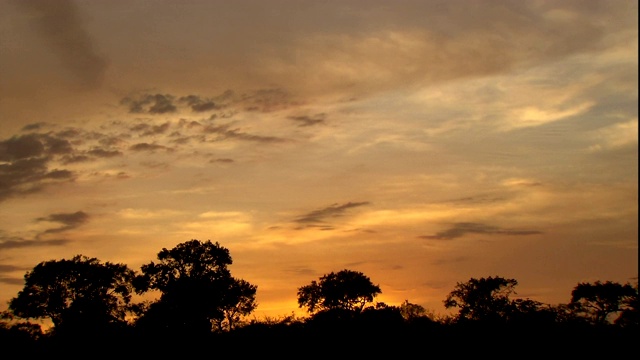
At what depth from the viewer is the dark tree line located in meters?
44.6

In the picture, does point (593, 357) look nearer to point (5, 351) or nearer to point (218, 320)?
point (5, 351)

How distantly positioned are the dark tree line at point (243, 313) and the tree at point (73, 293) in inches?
5.8

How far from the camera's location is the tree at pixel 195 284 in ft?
292

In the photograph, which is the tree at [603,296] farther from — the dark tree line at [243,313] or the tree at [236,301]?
the tree at [236,301]

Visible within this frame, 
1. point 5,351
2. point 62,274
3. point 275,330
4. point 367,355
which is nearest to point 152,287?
point 62,274

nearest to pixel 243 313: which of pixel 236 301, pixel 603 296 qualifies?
pixel 236 301

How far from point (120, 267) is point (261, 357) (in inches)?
2339

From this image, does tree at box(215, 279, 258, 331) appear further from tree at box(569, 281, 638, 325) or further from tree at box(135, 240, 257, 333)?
tree at box(569, 281, 638, 325)

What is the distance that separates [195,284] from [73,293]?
18.2 meters

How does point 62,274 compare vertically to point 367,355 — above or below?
above

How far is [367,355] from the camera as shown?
139 ft

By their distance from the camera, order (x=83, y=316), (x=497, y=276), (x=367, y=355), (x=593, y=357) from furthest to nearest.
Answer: (x=497, y=276) → (x=83, y=316) → (x=367, y=355) → (x=593, y=357)

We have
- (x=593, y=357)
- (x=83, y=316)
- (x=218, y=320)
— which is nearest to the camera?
(x=593, y=357)

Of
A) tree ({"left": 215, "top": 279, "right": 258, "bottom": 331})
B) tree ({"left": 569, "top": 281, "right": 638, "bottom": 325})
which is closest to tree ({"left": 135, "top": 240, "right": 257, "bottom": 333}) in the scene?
tree ({"left": 215, "top": 279, "right": 258, "bottom": 331})
